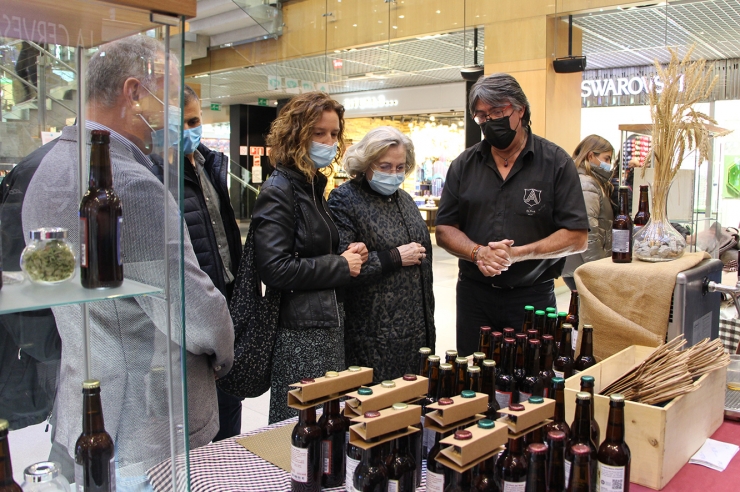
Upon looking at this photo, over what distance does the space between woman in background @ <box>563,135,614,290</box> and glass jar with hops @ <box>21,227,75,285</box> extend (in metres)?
3.85

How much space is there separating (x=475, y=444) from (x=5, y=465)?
2.50 ft

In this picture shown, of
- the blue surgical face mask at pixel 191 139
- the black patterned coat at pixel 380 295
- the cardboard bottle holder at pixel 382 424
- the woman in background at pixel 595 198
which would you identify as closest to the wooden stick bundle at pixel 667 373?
the cardboard bottle holder at pixel 382 424

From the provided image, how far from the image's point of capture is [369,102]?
1236 centimetres

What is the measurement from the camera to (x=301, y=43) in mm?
8570

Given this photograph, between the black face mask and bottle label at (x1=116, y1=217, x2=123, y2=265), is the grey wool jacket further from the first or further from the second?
the black face mask

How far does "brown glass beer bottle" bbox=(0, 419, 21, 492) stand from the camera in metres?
0.97

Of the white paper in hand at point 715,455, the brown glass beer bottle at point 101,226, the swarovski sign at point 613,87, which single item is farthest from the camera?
the swarovski sign at point 613,87

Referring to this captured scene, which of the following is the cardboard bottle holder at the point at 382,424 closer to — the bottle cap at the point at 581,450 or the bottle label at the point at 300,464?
the bottle label at the point at 300,464

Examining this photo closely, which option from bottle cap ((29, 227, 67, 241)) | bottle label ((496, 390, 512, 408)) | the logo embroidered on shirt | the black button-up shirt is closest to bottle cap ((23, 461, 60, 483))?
bottle cap ((29, 227, 67, 241))

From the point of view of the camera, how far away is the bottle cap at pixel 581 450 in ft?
3.77

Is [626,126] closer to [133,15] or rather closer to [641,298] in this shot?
[641,298]

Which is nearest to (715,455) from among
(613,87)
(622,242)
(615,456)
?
(615,456)

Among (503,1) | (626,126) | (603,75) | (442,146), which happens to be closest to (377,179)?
(626,126)

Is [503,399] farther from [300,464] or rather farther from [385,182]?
[385,182]
